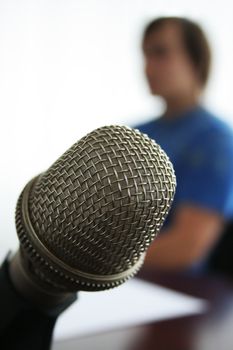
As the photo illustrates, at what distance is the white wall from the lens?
1568 millimetres

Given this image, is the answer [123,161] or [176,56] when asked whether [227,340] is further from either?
[176,56]

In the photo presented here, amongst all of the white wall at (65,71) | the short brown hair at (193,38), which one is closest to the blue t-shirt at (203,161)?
the short brown hair at (193,38)

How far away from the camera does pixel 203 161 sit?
0.99m

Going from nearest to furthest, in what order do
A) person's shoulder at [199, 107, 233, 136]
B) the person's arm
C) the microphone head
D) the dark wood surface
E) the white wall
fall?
the microphone head → the dark wood surface → the person's arm → person's shoulder at [199, 107, 233, 136] → the white wall

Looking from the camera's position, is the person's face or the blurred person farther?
the person's face

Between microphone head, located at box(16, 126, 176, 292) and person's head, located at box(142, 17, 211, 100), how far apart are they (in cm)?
82

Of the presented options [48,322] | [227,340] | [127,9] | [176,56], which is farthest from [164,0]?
[48,322]

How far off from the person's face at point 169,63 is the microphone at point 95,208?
0.82 m

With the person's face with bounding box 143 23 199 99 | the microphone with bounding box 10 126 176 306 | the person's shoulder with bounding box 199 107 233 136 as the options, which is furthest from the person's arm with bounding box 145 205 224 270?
the microphone with bounding box 10 126 176 306

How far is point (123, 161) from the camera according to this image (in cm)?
26

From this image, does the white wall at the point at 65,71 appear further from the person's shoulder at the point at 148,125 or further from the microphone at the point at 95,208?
the microphone at the point at 95,208

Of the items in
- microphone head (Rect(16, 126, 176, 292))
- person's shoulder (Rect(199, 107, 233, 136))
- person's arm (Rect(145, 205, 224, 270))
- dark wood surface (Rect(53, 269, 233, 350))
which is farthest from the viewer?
person's shoulder (Rect(199, 107, 233, 136))

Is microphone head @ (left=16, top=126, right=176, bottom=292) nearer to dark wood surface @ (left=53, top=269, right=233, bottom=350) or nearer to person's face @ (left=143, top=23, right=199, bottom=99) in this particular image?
dark wood surface @ (left=53, top=269, right=233, bottom=350)

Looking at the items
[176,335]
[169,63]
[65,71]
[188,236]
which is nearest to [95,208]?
[176,335]
